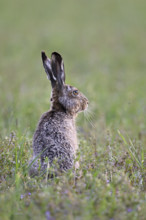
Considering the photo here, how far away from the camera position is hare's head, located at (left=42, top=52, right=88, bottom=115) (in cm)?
537

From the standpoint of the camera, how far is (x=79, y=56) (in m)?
17.9

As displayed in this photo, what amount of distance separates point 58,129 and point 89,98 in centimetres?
383

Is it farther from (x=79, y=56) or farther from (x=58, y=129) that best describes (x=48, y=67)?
(x=79, y=56)

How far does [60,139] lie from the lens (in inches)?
181

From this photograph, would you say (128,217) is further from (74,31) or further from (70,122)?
(74,31)

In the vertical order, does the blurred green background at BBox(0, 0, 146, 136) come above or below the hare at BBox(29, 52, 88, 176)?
above

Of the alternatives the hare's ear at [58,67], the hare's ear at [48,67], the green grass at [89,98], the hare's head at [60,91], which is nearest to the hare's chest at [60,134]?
the green grass at [89,98]

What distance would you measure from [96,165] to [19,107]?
3803 mm

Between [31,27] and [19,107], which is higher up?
[31,27]

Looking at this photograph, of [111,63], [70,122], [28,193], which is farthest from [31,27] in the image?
[28,193]

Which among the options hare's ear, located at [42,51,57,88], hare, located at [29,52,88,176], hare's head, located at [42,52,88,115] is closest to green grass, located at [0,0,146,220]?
hare, located at [29,52,88,176]

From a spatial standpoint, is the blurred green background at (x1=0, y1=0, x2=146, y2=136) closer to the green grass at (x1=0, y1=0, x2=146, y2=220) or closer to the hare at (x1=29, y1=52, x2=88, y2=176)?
the green grass at (x1=0, y1=0, x2=146, y2=220)

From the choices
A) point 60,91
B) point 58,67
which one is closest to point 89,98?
point 60,91

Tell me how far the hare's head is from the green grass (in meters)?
0.48
